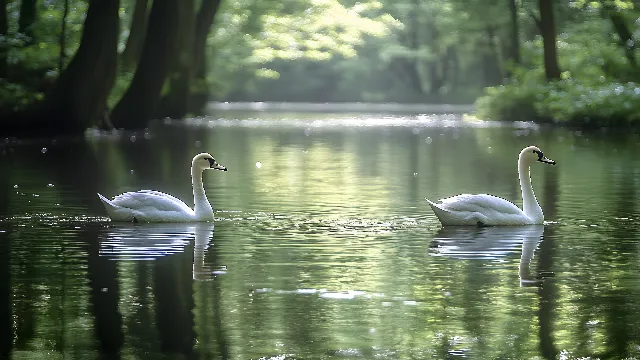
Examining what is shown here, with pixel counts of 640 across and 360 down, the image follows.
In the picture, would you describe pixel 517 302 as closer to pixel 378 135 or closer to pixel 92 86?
pixel 92 86

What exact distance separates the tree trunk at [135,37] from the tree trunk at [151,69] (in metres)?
4.27

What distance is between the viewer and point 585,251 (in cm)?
1366

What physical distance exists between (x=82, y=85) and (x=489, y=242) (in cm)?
2233

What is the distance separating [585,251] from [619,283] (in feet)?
7.31

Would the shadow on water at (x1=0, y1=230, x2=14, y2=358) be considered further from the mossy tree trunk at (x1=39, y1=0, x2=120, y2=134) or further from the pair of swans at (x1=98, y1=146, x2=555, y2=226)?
the mossy tree trunk at (x1=39, y1=0, x2=120, y2=134)

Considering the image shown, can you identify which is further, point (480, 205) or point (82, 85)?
point (82, 85)

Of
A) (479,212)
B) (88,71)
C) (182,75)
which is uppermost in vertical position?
(182,75)

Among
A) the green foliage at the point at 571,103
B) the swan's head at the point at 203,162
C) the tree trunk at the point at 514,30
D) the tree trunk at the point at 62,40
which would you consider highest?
the tree trunk at the point at 514,30

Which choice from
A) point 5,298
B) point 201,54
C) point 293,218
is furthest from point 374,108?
point 5,298

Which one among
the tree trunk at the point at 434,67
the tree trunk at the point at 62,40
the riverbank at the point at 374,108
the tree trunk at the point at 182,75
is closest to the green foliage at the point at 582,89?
the tree trunk at the point at 182,75

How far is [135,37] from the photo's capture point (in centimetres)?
4825

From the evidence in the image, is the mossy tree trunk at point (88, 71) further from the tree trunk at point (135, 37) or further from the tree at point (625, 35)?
the tree at point (625, 35)

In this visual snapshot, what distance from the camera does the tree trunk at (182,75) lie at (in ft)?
164

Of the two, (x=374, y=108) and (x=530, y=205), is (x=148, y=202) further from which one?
(x=374, y=108)
